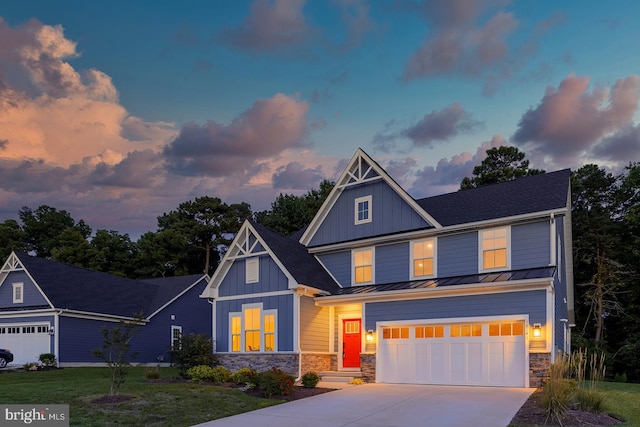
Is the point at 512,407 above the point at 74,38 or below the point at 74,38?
below

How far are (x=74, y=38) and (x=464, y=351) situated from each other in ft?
56.5

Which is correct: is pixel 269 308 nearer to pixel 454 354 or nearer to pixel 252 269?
pixel 252 269

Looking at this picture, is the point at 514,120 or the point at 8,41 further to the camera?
the point at 514,120

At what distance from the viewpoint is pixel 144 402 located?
42.3ft

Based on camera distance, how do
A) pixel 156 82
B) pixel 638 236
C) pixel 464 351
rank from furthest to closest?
1. pixel 638 236
2. pixel 156 82
3. pixel 464 351

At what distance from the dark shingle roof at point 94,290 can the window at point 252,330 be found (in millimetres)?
10719

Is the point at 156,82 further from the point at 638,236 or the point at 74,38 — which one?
the point at 638,236

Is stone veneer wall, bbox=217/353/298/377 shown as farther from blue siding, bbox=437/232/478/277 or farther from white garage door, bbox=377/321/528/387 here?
blue siding, bbox=437/232/478/277

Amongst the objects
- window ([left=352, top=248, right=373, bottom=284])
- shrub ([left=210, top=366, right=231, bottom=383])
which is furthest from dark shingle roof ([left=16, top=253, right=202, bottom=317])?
window ([left=352, top=248, right=373, bottom=284])

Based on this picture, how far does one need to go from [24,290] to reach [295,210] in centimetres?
2293

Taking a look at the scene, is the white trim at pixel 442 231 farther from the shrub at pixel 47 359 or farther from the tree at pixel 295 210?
the tree at pixel 295 210

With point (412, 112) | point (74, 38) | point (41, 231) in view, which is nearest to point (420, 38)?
point (412, 112)

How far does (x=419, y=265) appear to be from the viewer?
19484mm

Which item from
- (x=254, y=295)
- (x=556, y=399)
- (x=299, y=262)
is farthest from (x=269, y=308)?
(x=556, y=399)
